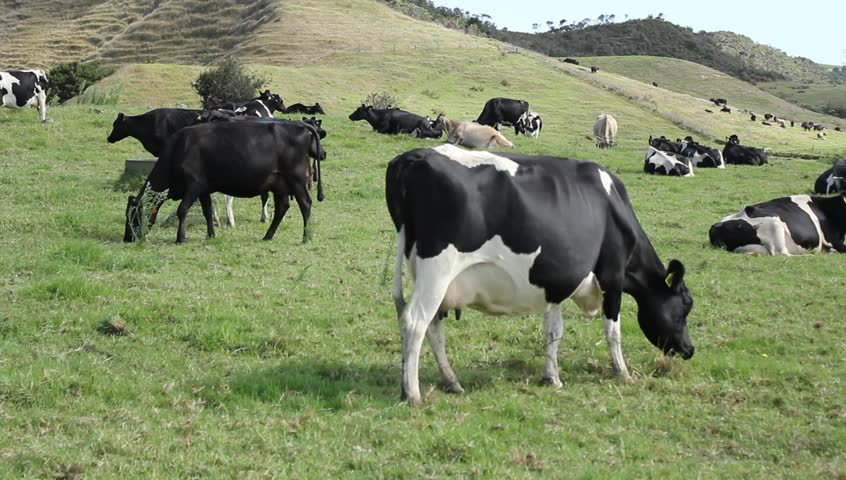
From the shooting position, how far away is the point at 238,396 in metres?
7.71

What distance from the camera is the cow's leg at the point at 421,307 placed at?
7.66 metres

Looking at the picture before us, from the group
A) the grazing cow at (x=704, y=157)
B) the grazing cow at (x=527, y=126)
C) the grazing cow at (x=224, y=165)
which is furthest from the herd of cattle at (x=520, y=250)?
the grazing cow at (x=527, y=126)

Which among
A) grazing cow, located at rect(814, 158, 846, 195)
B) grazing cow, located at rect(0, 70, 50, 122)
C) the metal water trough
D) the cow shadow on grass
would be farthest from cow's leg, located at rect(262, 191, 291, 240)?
grazing cow, located at rect(814, 158, 846, 195)

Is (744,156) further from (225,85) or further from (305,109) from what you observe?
(225,85)

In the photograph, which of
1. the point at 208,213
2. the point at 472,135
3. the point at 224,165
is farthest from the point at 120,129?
the point at 472,135

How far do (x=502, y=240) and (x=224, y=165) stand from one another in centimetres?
865

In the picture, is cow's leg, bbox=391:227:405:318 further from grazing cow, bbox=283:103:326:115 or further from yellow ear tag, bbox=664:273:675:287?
grazing cow, bbox=283:103:326:115

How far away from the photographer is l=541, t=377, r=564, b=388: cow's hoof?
8.54 m

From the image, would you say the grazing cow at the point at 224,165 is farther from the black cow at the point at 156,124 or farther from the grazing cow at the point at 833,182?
the grazing cow at the point at 833,182

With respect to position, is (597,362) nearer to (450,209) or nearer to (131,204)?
(450,209)

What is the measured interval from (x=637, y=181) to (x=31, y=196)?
54.5 feet

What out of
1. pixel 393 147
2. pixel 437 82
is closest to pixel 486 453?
pixel 393 147

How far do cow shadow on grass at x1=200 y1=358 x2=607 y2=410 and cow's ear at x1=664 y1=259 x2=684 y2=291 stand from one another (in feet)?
3.71

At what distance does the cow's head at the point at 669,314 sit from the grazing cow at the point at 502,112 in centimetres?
3628
